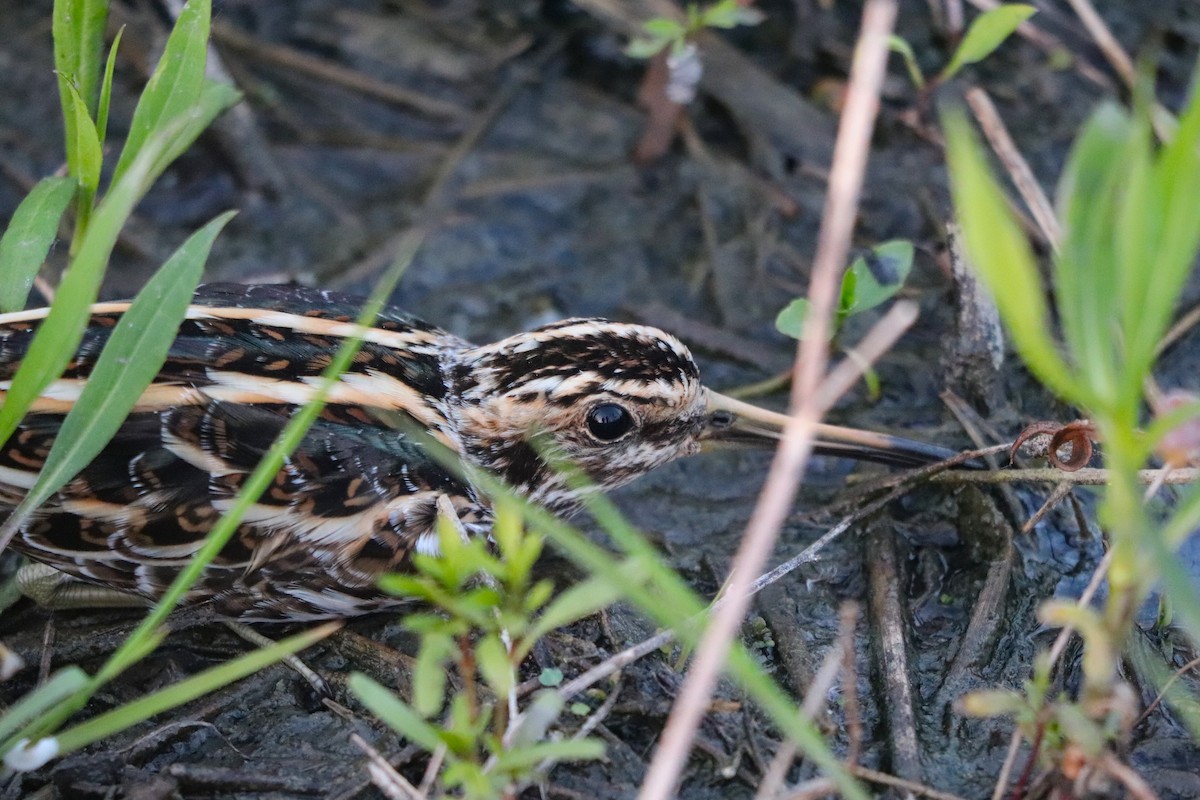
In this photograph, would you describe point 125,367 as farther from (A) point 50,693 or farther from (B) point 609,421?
(B) point 609,421

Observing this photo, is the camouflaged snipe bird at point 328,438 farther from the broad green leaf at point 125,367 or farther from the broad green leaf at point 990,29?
the broad green leaf at point 990,29

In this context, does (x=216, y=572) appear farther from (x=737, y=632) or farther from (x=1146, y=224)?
(x=1146, y=224)

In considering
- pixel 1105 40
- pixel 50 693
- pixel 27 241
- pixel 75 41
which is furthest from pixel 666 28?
pixel 50 693

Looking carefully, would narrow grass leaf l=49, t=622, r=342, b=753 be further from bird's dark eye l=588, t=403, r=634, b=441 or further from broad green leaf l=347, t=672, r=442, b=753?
bird's dark eye l=588, t=403, r=634, b=441

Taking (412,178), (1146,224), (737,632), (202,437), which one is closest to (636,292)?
(412,178)

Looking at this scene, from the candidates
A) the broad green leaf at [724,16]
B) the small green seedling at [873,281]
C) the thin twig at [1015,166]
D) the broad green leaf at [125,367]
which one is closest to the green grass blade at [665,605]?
the broad green leaf at [125,367]
